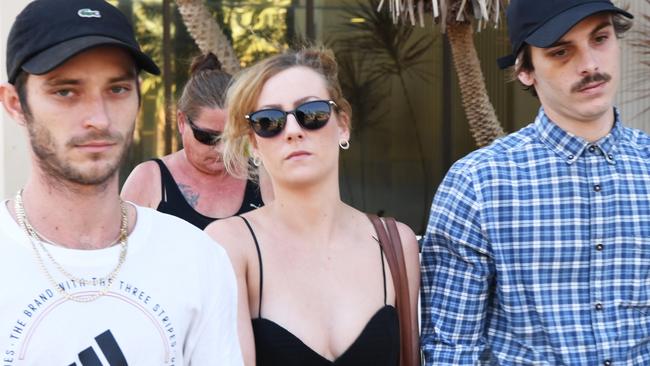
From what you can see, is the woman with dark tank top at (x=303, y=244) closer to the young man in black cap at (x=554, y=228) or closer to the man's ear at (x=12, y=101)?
the young man in black cap at (x=554, y=228)

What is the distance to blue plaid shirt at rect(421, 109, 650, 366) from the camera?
2461mm

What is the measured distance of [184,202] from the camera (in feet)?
12.4

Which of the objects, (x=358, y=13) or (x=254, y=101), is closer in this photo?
(x=254, y=101)

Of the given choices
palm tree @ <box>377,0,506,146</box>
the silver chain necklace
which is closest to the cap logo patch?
the silver chain necklace


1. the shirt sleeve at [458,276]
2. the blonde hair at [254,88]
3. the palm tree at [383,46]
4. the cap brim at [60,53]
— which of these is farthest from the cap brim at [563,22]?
the palm tree at [383,46]

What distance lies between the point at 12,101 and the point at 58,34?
0.60 feet

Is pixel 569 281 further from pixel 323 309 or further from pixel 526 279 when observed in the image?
pixel 323 309

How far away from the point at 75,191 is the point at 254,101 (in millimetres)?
920

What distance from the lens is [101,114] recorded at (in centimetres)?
174

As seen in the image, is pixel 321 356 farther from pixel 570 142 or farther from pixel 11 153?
pixel 11 153

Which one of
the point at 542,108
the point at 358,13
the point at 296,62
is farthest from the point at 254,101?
the point at 358,13

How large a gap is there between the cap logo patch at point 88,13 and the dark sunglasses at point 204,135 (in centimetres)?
210

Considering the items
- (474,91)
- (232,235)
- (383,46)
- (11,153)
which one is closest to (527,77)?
(232,235)

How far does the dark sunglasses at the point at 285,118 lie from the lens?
2545 mm
